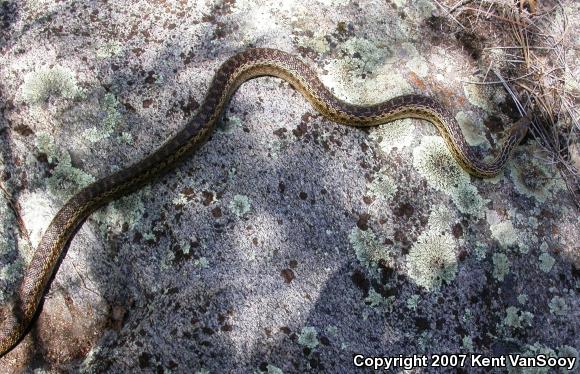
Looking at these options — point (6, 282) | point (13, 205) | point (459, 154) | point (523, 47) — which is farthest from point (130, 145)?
point (523, 47)

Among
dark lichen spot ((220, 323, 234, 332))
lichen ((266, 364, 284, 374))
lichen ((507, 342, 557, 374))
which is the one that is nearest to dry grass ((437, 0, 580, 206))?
lichen ((507, 342, 557, 374))

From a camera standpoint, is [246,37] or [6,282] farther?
[246,37]

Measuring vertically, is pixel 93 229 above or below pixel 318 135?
above

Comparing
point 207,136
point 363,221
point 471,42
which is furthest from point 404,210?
point 471,42

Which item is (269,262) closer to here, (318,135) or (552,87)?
(318,135)

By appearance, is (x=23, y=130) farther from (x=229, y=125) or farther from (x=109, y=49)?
(x=229, y=125)

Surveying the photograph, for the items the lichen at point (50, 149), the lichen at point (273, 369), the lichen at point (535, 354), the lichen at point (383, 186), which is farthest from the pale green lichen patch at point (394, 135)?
the lichen at point (50, 149)
